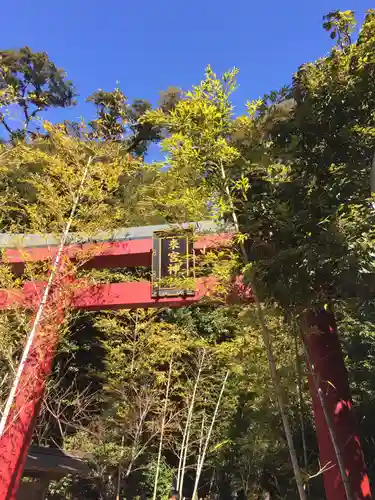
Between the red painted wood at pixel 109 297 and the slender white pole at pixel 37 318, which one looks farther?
the red painted wood at pixel 109 297

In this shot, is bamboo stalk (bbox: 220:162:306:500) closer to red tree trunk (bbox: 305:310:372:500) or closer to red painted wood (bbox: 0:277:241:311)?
red tree trunk (bbox: 305:310:372:500)

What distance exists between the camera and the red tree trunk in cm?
297

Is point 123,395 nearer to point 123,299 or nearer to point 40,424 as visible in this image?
point 40,424

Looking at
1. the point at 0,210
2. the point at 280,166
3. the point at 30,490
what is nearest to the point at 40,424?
the point at 30,490

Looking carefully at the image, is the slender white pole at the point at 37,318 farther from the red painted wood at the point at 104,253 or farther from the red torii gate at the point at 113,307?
the red painted wood at the point at 104,253

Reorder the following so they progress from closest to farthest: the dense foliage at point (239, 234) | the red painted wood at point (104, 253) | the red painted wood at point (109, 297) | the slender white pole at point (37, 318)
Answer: the dense foliage at point (239, 234) < the slender white pole at point (37, 318) < the red painted wood at point (109, 297) < the red painted wood at point (104, 253)

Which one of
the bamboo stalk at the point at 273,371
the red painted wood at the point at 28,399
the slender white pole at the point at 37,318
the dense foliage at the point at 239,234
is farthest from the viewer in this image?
the red painted wood at the point at 28,399

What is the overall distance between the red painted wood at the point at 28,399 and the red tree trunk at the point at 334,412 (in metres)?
2.12

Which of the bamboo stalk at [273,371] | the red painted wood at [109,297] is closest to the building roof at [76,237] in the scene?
the red painted wood at [109,297]

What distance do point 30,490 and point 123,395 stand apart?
1.73 meters

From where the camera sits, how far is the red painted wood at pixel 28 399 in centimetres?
343

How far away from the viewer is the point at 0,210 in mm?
4188

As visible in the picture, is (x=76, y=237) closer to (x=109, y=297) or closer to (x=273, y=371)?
(x=109, y=297)

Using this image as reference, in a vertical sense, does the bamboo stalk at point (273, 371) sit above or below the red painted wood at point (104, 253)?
below
